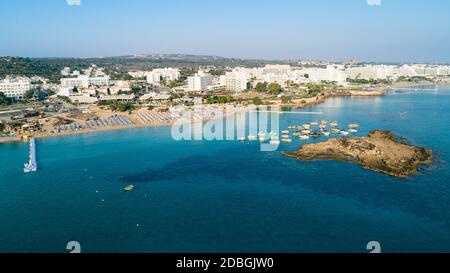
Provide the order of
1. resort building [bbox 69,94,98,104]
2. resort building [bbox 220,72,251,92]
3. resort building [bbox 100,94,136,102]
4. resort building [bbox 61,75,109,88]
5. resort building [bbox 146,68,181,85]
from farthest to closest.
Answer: resort building [bbox 146,68,181,85]
resort building [bbox 220,72,251,92]
resort building [bbox 61,75,109,88]
resort building [bbox 100,94,136,102]
resort building [bbox 69,94,98,104]

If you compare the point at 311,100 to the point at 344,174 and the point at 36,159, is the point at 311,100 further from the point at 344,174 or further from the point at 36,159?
the point at 36,159

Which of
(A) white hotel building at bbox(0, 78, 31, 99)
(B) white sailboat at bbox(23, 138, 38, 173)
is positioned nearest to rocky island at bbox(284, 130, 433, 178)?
(B) white sailboat at bbox(23, 138, 38, 173)

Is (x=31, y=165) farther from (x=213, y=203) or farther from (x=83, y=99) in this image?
(x=83, y=99)

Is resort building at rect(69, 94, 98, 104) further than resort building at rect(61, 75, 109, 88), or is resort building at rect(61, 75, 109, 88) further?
resort building at rect(61, 75, 109, 88)

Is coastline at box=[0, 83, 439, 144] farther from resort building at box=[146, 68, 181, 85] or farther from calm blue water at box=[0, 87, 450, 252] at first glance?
resort building at box=[146, 68, 181, 85]

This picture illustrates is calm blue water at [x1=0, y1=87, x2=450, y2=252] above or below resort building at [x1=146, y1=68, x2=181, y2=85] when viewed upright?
below

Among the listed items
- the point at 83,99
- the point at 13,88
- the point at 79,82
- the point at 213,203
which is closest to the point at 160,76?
the point at 79,82
